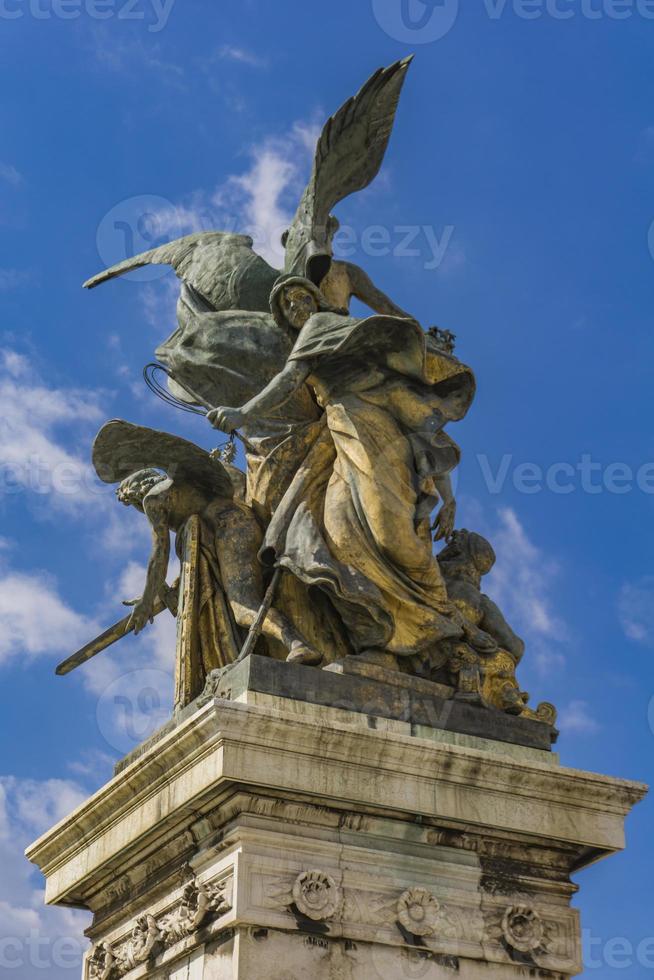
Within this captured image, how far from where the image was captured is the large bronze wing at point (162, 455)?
36.9ft

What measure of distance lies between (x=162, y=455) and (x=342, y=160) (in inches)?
111

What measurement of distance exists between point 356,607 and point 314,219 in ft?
11.4

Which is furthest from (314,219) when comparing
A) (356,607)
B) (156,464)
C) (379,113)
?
(356,607)

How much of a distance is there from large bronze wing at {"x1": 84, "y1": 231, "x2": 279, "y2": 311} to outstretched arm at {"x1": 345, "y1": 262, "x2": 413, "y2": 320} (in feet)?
2.44

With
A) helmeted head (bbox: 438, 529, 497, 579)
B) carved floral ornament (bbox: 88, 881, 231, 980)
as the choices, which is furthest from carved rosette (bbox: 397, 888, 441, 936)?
helmeted head (bbox: 438, 529, 497, 579)

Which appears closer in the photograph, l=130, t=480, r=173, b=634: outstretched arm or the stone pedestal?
the stone pedestal

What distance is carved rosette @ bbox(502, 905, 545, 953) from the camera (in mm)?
9461

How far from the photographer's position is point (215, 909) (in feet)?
29.5

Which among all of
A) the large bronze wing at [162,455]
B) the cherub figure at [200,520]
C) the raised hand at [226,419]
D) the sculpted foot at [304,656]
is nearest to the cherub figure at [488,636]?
the sculpted foot at [304,656]

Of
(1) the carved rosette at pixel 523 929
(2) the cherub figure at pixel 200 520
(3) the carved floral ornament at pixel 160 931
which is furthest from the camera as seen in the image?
(2) the cherub figure at pixel 200 520

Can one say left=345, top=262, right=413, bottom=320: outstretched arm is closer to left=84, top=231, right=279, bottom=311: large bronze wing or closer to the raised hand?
left=84, top=231, right=279, bottom=311: large bronze wing

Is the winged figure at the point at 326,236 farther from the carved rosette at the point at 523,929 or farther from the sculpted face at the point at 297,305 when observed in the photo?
the carved rosette at the point at 523,929

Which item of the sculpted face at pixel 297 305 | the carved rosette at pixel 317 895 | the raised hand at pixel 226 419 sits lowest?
the carved rosette at pixel 317 895

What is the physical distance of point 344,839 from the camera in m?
9.27
